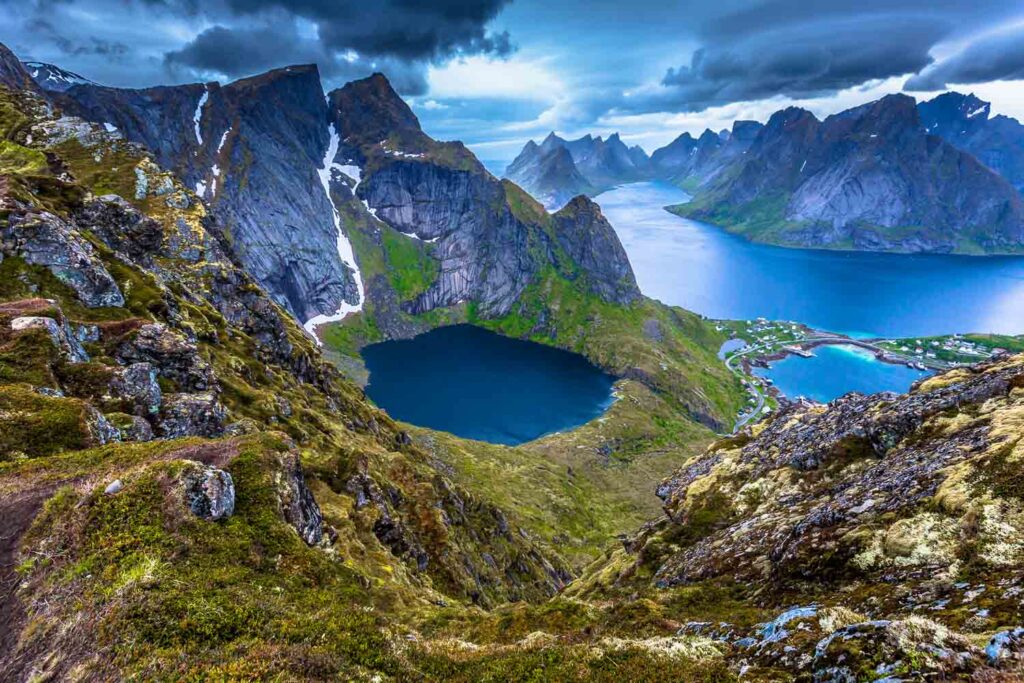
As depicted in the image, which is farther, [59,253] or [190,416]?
[59,253]

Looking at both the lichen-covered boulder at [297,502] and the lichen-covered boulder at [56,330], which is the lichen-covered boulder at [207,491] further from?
the lichen-covered boulder at [56,330]

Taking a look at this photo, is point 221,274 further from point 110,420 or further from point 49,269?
point 110,420

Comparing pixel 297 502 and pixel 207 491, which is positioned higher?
pixel 207 491

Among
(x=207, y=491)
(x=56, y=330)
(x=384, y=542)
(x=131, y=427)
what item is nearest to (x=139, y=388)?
(x=131, y=427)

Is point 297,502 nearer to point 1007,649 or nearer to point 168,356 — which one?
point 168,356

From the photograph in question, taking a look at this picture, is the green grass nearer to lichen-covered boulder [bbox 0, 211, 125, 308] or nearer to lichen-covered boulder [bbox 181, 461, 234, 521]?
lichen-covered boulder [bbox 0, 211, 125, 308]

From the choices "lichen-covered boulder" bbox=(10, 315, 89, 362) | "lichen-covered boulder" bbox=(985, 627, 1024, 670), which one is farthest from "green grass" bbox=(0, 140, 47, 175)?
"lichen-covered boulder" bbox=(985, 627, 1024, 670)
